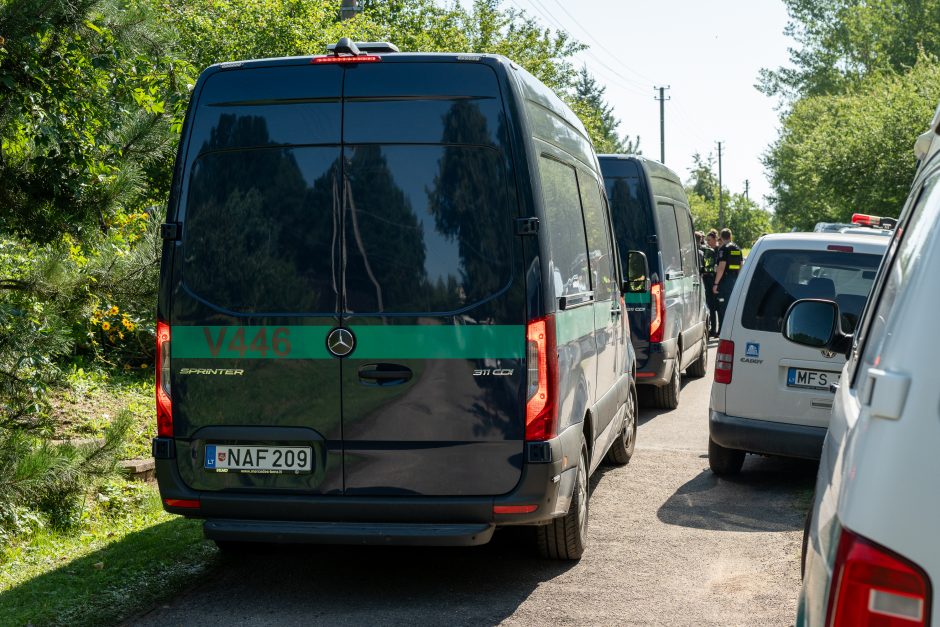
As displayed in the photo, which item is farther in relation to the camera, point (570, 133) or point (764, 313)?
point (764, 313)

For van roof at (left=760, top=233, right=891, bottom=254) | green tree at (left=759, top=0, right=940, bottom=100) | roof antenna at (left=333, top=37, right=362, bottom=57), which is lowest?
van roof at (left=760, top=233, right=891, bottom=254)

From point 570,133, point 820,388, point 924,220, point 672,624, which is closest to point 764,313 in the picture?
point 820,388

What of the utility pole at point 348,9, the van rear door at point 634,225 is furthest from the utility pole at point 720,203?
the van rear door at point 634,225

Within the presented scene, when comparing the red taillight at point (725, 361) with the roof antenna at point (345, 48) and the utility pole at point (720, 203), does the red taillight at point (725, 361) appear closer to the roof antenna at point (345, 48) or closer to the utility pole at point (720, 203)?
the roof antenna at point (345, 48)

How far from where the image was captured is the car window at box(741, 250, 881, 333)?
25.4 feet

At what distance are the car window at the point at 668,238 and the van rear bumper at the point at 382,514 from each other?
6568 mm

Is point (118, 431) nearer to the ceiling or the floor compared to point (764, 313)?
nearer to the floor

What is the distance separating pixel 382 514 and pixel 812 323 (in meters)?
2.07

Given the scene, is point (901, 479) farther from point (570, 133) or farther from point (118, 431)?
point (118, 431)

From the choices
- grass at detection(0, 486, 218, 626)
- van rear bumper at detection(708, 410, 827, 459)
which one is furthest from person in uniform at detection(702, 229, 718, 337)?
grass at detection(0, 486, 218, 626)

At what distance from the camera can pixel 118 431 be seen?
6.71m

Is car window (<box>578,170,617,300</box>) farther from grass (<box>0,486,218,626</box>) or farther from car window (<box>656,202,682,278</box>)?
car window (<box>656,202,682,278</box>)

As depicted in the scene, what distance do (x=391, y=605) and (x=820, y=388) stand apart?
363cm

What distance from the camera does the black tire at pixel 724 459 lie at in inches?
328
